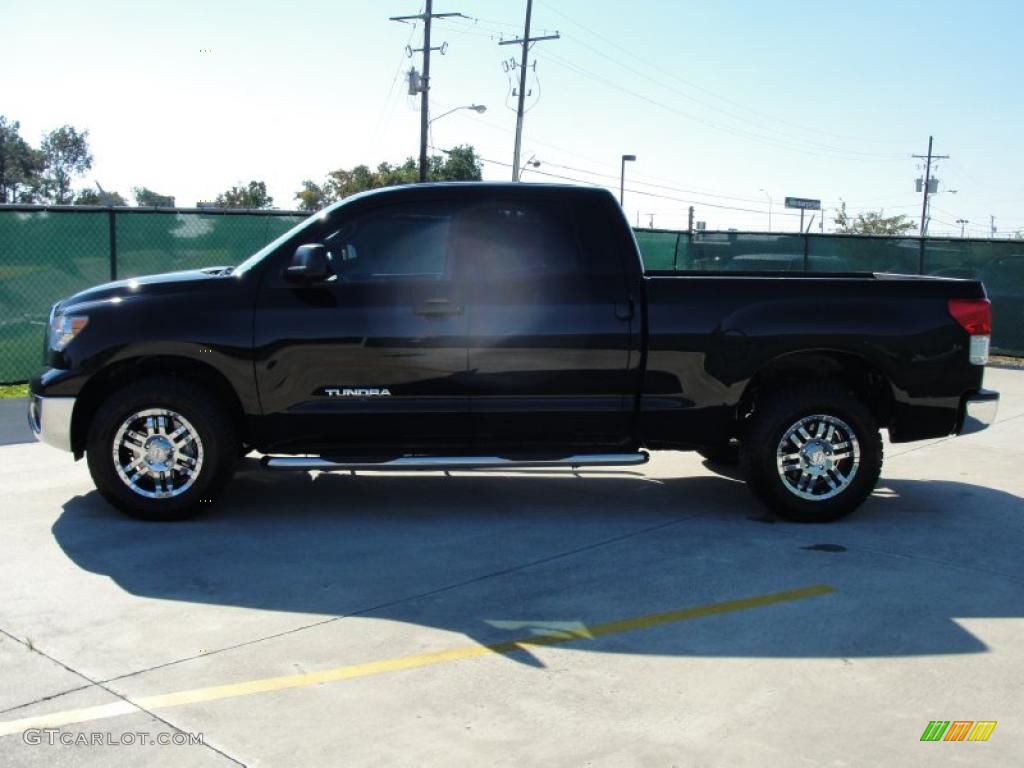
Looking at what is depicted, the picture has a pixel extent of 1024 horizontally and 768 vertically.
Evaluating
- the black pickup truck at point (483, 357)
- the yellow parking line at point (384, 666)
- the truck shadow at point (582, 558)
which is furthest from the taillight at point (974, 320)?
the yellow parking line at point (384, 666)

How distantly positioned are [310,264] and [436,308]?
0.80 metres

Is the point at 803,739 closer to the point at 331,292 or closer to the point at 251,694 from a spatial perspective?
the point at 251,694

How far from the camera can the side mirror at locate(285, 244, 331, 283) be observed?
6.40 meters

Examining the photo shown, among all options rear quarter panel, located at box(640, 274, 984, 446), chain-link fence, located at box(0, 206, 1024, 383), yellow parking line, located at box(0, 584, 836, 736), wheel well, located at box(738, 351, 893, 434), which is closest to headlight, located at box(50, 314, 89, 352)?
yellow parking line, located at box(0, 584, 836, 736)

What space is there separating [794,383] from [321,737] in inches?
169

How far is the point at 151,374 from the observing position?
22.1 ft

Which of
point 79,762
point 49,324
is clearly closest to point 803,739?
point 79,762

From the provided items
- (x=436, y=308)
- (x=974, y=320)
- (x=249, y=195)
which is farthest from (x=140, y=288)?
(x=249, y=195)

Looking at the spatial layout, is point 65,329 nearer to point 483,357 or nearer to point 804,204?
point 483,357

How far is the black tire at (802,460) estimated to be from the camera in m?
6.82

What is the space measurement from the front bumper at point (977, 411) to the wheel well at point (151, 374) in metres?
4.62

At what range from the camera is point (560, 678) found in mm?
4418

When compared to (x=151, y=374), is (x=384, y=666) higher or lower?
lower

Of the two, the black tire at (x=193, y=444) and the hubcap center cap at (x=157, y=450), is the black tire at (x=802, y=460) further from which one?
the hubcap center cap at (x=157, y=450)
